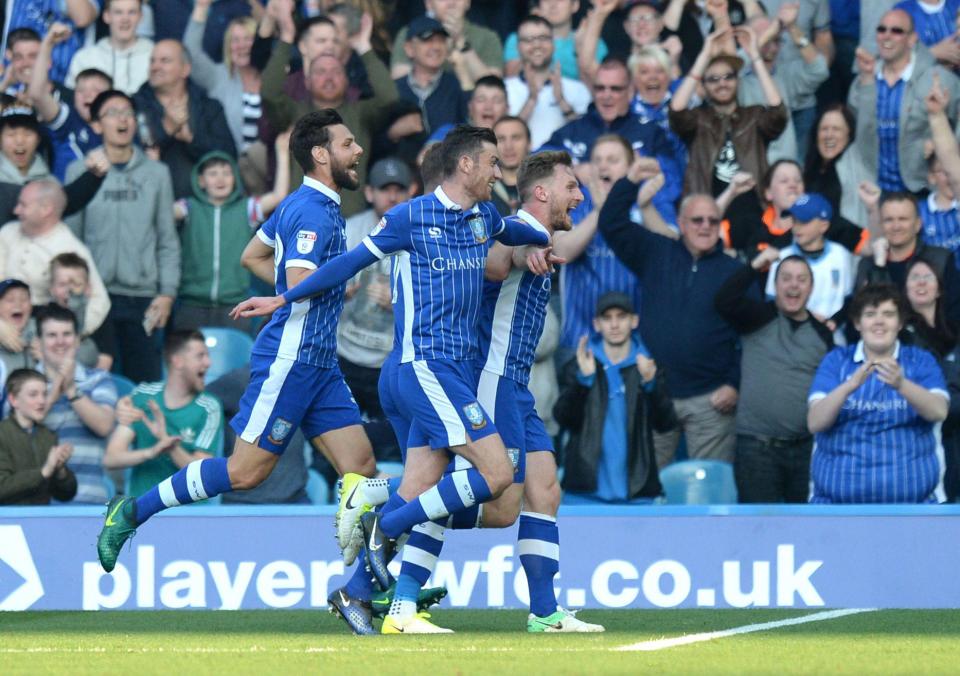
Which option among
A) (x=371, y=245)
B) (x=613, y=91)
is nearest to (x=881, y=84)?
(x=613, y=91)

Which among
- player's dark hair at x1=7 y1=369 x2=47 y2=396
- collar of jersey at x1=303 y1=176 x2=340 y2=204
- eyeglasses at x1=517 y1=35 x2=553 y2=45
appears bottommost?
player's dark hair at x1=7 y1=369 x2=47 y2=396

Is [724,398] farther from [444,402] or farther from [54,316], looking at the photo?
[54,316]

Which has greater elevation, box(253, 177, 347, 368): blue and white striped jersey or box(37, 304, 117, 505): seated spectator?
box(253, 177, 347, 368): blue and white striped jersey

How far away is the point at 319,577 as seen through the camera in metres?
9.61

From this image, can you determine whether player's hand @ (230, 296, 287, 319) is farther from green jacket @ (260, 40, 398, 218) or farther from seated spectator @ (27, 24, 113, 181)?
seated spectator @ (27, 24, 113, 181)

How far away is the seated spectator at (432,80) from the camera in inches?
490

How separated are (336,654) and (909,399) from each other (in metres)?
4.46

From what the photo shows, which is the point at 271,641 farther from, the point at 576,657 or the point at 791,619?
the point at 791,619

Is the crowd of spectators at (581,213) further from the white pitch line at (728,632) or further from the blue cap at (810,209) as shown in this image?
the white pitch line at (728,632)

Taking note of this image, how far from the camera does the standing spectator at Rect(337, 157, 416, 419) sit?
11031mm

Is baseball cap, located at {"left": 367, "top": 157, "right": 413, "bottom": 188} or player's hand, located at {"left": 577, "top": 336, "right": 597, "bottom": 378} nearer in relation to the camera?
player's hand, located at {"left": 577, "top": 336, "right": 597, "bottom": 378}

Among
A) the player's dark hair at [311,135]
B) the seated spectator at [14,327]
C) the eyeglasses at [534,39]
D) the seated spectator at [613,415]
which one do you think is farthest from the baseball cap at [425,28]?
the player's dark hair at [311,135]

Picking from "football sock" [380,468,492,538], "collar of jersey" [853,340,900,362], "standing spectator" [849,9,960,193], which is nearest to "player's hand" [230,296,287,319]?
"football sock" [380,468,492,538]

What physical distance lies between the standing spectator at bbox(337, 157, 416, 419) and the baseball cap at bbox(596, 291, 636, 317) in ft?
4.42
